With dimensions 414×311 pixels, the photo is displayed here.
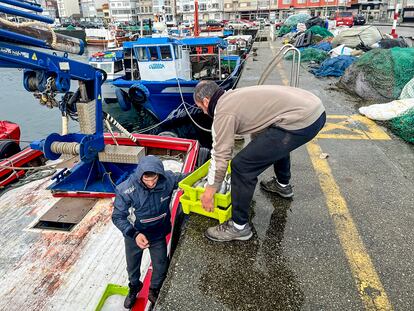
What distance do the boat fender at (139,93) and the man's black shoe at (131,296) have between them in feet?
27.9

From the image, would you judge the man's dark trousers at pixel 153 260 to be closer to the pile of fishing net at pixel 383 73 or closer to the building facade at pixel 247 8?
the pile of fishing net at pixel 383 73

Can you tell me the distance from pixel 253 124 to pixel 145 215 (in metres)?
1.17

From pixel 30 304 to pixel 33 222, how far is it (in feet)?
5.20

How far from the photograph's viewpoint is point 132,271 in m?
2.81

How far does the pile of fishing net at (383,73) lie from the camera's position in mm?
6551

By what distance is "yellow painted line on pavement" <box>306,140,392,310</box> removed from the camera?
2184 mm

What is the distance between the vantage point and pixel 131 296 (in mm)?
2818

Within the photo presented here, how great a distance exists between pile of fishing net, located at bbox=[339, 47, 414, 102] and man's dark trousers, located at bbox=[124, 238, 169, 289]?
6.18 meters

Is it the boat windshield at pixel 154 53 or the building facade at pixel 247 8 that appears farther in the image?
the building facade at pixel 247 8

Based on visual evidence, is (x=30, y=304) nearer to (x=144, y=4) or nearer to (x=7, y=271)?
(x=7, y=271)

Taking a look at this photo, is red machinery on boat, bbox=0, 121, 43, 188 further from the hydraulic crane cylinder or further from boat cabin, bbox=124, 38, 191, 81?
boat cabin, bbox=124, 38, 191, 81

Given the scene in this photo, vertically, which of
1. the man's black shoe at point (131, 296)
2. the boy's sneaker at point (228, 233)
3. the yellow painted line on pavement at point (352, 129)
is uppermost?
the boy's sneaker at point (228, 233)

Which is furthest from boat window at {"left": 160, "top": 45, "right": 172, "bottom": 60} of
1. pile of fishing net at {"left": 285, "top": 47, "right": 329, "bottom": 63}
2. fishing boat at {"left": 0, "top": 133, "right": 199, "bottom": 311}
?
fishing boat at {"left": 0, "top": 133, "right": 199, "bottom": 311}

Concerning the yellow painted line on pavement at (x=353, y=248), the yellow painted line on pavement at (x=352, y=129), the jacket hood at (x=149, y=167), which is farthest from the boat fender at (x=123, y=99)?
the jacket hood at (x=149, y=167)
